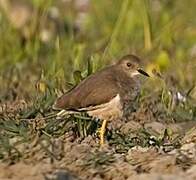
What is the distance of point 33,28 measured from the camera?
10.7 metres

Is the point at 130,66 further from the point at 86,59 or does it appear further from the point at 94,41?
the point at 94,41

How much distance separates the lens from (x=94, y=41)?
1150cm

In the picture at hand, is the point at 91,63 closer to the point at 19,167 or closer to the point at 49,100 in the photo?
the point at 49,100

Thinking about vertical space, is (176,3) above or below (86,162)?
above

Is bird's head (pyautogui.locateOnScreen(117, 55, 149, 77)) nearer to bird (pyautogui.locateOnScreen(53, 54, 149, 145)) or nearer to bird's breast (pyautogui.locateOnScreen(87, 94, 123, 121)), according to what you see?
bird (pyautogui.locateOnScreen(53, 54, 149, 145))

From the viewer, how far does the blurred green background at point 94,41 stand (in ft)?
27.9

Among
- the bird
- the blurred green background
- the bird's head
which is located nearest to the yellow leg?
the bird

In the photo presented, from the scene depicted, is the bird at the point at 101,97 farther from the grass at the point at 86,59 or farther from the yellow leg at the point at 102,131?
the grass at the point at 86,59

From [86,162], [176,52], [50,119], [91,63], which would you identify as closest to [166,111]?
[91,63]

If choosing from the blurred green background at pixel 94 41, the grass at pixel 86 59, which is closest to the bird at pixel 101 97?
the grass at pixel 86 59

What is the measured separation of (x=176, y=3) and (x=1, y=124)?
254 inches

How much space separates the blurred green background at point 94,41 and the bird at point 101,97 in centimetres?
50

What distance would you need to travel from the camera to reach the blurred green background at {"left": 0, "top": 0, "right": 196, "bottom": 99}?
27.9ft

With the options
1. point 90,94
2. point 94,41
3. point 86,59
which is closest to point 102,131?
point 90,94
